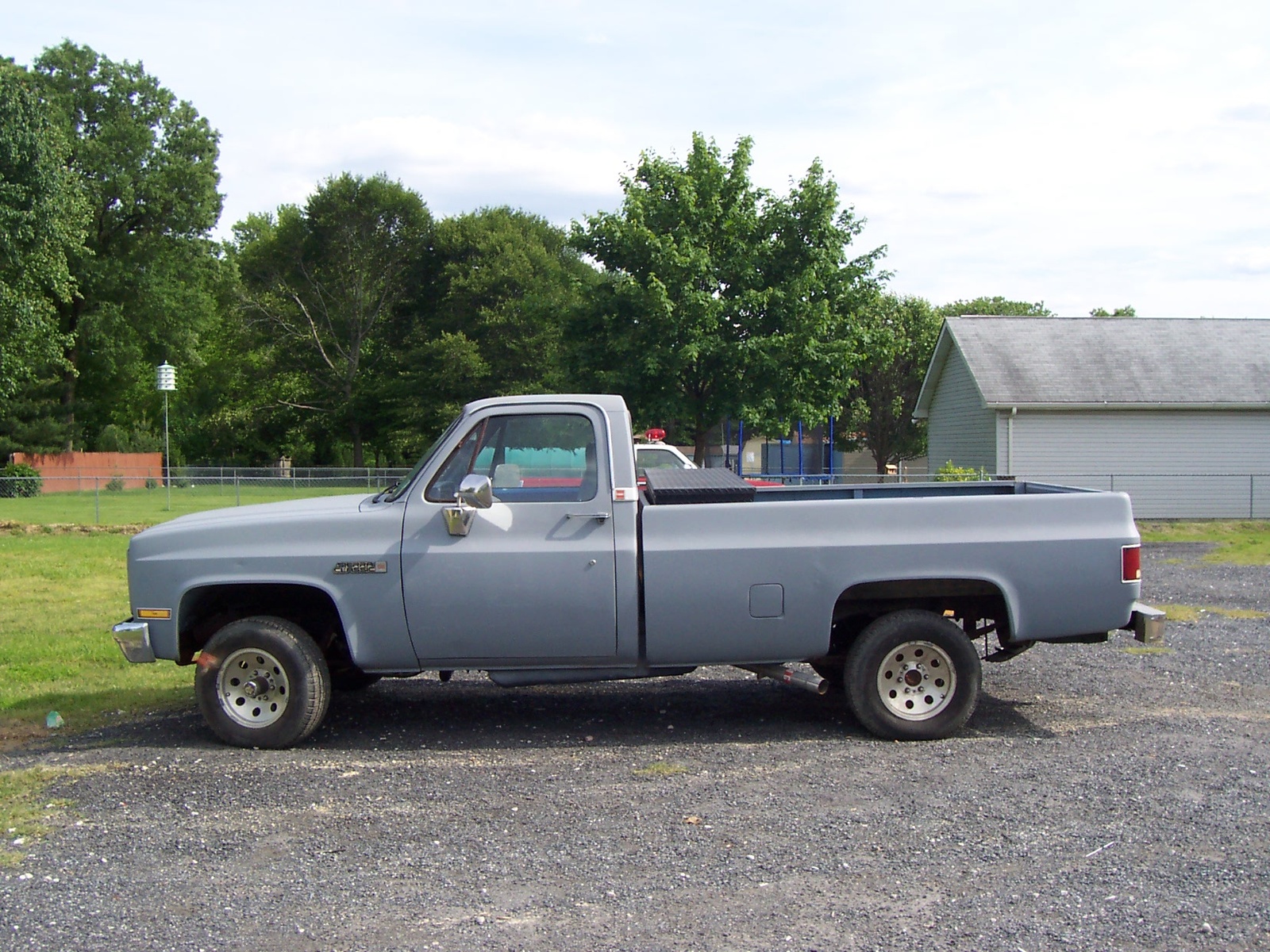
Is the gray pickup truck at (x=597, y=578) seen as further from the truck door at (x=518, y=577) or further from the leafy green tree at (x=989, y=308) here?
the leafy green tree at (x=989, y=308)

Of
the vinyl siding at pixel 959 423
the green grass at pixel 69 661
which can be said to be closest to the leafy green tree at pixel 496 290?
the vinyl siding at pixel 959 423

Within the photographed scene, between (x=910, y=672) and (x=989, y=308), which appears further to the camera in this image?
(x=989, y=308)

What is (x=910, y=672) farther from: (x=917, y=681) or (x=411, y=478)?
(x=411, y=478)

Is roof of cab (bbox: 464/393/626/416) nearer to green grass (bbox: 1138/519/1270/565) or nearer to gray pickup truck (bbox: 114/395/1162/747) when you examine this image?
gray pickup truck (bbox: 114/395/1162/747)

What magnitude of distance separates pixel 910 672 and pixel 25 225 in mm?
34803

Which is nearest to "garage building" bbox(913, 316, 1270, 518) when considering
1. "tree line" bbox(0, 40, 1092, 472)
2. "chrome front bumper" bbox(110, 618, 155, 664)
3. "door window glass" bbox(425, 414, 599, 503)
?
"tree line" bbox(0, 40, 1092, 472)

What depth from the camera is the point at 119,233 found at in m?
52.2

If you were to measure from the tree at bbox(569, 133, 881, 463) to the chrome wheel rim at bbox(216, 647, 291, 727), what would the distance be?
18087mm

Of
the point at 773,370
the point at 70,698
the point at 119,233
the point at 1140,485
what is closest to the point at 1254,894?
the point at 70,698

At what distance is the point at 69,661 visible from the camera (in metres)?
9.53

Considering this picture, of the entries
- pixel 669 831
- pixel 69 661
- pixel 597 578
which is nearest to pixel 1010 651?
pixel 597 578

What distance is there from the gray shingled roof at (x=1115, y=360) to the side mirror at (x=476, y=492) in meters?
22.7

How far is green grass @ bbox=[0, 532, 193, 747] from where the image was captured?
25.7 feet

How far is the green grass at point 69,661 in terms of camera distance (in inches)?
309
